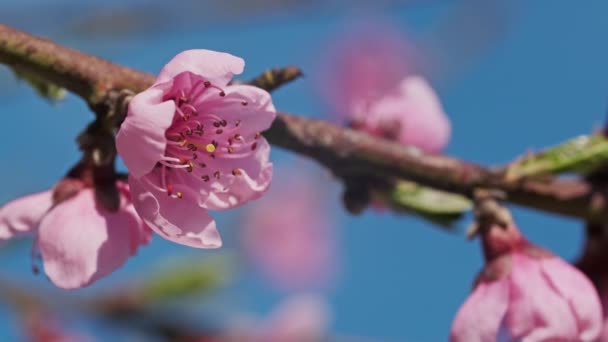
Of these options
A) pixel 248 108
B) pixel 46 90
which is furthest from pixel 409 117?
pixel 46 90

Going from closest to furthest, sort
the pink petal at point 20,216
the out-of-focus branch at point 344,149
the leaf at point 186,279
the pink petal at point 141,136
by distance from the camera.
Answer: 1. the pink petal at point 141,136
2. the out-of-focus branch at point 344,149
3. the pink petal at point 20,216
4. the leaf at point 186,279

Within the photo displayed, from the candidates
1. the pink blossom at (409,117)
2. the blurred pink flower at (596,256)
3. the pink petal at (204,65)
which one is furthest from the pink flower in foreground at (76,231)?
the blurred pink flower at (596,256)

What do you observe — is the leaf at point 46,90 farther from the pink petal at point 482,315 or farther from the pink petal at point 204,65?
the pink petal at point 482,315

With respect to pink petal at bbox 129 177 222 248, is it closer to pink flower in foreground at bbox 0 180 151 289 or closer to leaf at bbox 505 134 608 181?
pink flower in foreground at bbox 0 180 151 289

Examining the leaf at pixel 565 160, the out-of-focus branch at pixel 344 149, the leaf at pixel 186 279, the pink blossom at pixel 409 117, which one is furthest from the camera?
the leaf at pixel 186 279

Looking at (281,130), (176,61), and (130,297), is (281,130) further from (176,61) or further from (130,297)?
(130,297)

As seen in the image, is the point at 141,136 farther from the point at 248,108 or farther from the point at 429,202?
the point at 429,202
